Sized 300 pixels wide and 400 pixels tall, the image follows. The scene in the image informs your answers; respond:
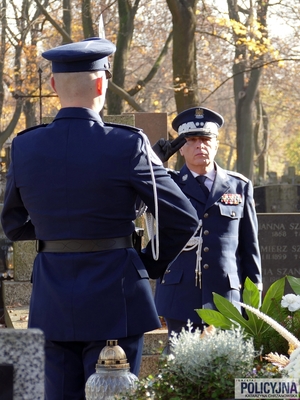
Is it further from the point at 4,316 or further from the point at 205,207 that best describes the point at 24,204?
the point at 4,316

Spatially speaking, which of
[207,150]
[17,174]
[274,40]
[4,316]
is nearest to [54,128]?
[17,174]

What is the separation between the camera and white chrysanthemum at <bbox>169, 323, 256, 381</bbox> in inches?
99.7

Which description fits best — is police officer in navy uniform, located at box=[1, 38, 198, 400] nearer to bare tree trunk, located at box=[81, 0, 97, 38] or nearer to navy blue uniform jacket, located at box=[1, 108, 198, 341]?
navy blue uniform jacket, located at box=[1, 108, 198, 341]

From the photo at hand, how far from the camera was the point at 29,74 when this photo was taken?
1096 inches

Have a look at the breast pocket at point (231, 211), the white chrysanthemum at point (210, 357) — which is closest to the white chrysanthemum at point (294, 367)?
the white chrysanthemum at point (210, 357)

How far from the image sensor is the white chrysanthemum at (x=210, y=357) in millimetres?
2533

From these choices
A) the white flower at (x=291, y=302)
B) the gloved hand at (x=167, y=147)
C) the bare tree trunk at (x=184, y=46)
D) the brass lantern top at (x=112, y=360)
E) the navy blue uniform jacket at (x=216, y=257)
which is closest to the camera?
the brass lantern top at (x=112, y=360)

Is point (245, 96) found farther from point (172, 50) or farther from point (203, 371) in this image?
point (203, 371)

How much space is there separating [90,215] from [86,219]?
26 mm

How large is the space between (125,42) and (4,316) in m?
11.3

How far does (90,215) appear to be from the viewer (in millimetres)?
3660

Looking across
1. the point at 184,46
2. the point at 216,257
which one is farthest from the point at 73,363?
the point at 184,46

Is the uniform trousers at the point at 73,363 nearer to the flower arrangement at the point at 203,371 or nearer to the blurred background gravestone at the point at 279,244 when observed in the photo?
the flower arrangement at the point at 203,371

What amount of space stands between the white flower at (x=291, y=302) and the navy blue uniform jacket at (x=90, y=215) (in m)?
0.66
